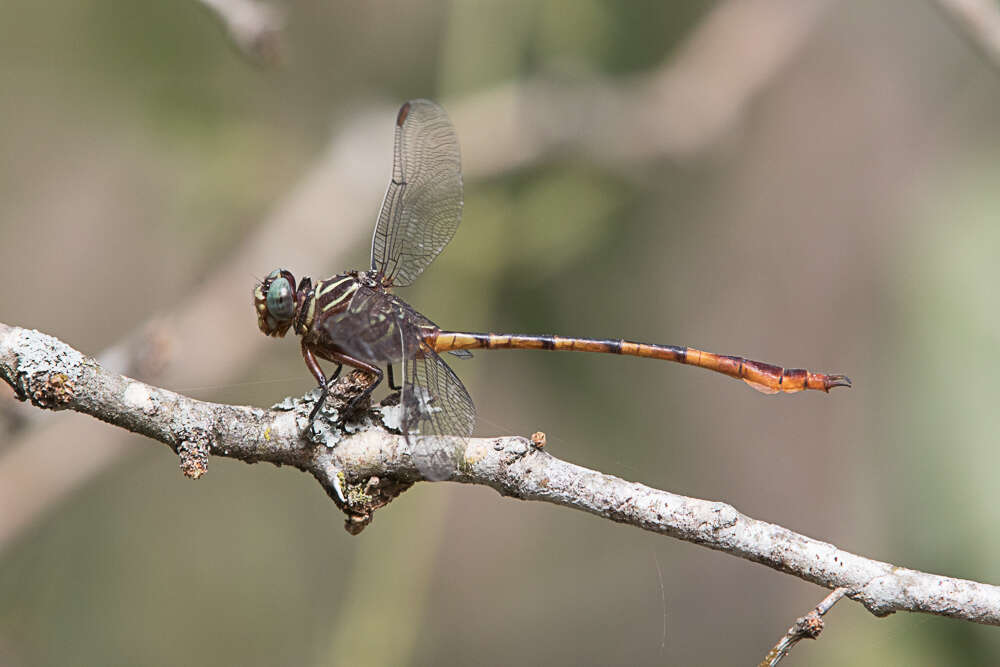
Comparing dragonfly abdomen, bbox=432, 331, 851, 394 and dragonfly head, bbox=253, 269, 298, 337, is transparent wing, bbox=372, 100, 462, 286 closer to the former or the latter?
dragonfly abdomen, bbox=432, 331, 851, 394

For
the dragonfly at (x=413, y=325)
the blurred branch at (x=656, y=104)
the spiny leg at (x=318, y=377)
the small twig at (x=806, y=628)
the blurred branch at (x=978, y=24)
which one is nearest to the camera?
the small twig at (x=806, y=628)

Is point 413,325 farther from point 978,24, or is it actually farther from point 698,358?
point 978,24

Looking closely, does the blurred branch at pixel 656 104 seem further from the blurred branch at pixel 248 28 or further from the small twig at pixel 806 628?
the small twig at pixel 806 628

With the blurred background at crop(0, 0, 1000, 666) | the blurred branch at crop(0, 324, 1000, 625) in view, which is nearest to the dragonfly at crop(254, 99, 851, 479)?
the blurred branch at crop(0, 324, 1000, 625)

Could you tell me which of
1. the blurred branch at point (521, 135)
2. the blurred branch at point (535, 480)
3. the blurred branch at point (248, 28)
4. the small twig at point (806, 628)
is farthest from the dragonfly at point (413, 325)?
the blurred branch at point (521, 135)

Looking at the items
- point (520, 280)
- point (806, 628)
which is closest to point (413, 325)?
point (806, 628)

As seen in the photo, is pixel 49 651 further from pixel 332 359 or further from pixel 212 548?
pixel 332 359
